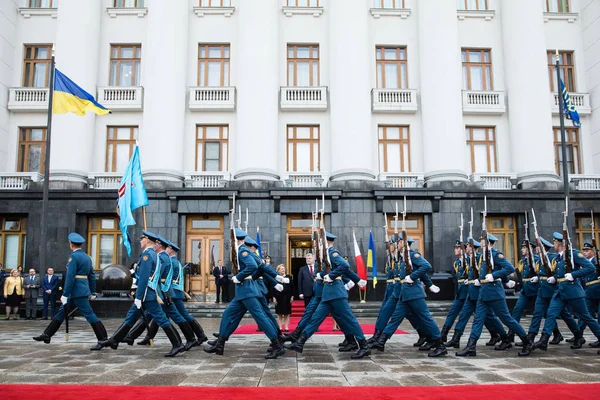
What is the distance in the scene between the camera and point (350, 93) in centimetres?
2353

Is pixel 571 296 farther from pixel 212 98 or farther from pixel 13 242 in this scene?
pixel 13 242

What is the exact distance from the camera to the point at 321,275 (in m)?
9.91

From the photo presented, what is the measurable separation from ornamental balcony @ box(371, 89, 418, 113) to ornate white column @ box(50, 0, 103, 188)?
40.5 feet

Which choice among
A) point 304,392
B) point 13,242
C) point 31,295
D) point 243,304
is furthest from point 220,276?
point 304,392

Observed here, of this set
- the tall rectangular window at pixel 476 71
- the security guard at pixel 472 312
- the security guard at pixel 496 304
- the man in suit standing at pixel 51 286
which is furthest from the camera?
the tall rectangular window at pixel 476 71

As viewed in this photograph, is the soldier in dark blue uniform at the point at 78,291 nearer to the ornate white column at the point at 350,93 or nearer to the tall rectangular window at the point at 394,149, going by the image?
the ornate white column at the point at 350,93

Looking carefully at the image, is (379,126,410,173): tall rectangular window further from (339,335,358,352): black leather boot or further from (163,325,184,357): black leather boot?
(163,325,184,357): black leather boot

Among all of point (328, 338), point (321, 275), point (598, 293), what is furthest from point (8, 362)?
point (598, 293)

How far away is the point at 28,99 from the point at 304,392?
22.8 m

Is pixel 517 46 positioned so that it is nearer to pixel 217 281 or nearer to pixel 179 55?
pixel 179 55

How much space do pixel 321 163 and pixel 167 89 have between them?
23.9ft

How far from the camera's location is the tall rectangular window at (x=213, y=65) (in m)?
24.8

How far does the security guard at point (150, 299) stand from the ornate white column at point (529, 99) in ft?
60.5

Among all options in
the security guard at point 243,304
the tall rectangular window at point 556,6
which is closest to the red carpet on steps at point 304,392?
the security guard at point 243,304
